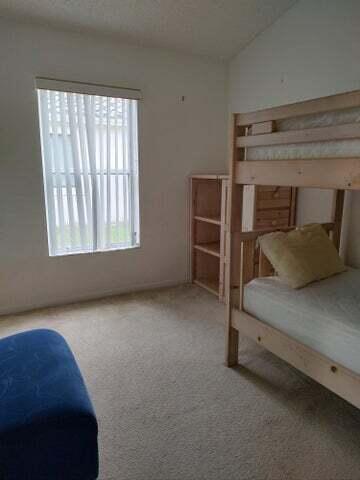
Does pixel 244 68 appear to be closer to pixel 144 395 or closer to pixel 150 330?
pixel 150 330

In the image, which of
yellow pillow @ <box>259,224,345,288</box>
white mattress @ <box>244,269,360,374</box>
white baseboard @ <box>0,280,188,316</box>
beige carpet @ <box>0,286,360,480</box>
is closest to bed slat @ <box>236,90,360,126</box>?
yellow pillow @ <box>259,224,345,288</box>

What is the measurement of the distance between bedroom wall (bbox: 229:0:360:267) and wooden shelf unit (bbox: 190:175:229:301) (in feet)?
2.86

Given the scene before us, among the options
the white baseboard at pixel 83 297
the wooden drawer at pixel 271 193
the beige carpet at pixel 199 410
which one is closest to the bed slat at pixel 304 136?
the wooden drawer at pixel 271 193

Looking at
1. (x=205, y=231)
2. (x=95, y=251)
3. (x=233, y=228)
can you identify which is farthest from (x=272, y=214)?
(x=95, y=251)

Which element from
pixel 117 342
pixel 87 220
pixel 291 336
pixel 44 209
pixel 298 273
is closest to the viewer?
pixel 291 336

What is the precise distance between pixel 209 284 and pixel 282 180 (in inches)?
83.5

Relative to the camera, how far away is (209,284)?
365 centimetres

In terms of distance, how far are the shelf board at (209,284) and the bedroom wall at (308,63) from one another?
1.08 metres

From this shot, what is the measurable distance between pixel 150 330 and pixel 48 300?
109cm

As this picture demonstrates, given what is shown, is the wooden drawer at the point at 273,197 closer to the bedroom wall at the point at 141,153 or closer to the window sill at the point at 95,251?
the bedroom wall at the point at 141,153

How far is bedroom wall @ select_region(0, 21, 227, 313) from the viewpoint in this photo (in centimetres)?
272

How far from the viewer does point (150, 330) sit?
2.66 m

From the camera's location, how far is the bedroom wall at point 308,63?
→ 2.51 metres

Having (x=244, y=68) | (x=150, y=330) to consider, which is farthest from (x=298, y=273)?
(x=244, y=68)
